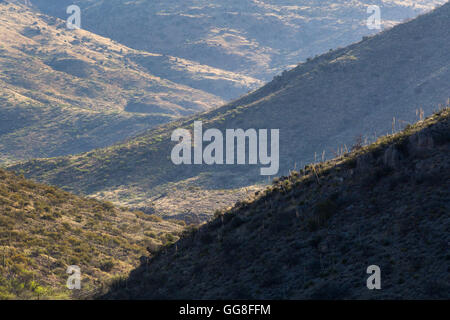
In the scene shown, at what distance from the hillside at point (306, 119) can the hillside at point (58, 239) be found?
82.1ft

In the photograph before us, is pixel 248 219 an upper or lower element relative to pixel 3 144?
lower

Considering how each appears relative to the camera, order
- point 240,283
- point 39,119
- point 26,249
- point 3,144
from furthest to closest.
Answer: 1. point 39,119
2. point 3,144
3. point 26,249
4. point 240,283

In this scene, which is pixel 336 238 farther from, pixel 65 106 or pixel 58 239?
pixel 65 106

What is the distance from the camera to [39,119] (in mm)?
144625

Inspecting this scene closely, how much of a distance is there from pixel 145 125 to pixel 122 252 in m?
134

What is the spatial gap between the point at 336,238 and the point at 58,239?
730 inches

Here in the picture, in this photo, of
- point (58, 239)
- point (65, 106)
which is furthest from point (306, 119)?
point (65, 106)

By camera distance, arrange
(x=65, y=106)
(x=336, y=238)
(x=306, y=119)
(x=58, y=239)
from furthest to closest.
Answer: (x=65, y=106) → (x=306, y=119) → (x=58, y=239) → (x=336, y=238)

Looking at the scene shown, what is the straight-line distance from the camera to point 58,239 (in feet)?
95.8

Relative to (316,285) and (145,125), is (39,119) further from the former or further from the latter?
(316,285)

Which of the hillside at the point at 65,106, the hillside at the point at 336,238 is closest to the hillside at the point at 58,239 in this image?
the hillside at the point at 336,238

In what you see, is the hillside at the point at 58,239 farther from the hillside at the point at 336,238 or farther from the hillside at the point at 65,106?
the hillside at the point at 65,106

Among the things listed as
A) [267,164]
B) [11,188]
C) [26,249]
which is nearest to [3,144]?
[267,164]

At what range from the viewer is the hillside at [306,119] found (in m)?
71.5
